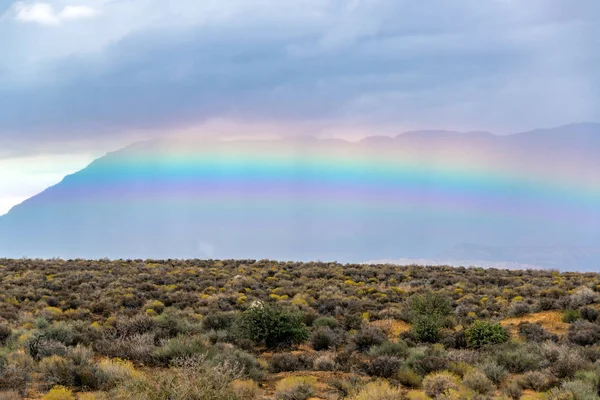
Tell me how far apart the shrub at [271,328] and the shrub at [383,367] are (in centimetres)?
414

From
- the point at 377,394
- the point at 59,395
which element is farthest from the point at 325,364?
the point at 59,395

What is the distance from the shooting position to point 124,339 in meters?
15.1

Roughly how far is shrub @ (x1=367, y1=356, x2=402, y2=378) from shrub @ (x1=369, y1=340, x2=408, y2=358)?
131 centimetres

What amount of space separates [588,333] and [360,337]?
7.04m

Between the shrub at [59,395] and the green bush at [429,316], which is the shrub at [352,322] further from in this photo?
the shrub at [59,395]

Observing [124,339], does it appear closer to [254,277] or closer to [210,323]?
[210,323]

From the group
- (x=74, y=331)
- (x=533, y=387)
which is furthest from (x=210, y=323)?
(x=533, y=387)

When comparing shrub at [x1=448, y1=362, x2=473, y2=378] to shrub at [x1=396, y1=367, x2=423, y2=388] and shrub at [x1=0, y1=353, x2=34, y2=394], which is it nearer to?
shrub at [x1=396, y1=367, x2=423, y2=388]

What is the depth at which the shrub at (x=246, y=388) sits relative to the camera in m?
10.2

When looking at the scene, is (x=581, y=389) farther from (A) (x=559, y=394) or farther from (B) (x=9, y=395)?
(B) (x=9, y=395)

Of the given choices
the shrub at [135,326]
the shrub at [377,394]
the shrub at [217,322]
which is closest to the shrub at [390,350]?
the shrub at [377,394]

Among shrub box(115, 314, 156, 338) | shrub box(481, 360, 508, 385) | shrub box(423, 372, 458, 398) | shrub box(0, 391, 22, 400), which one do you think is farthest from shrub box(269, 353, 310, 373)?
shrub box(0, 391, 22, 400)

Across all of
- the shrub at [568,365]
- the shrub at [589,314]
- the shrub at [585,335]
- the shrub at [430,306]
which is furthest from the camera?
the shrub at [430,306]

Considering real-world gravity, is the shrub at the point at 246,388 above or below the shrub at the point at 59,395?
below
